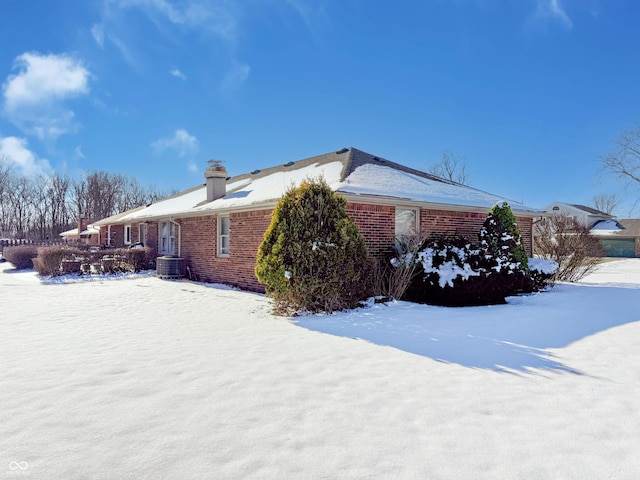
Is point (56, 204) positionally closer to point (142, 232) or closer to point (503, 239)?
point (142, 232)

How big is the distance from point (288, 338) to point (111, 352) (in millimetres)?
2288

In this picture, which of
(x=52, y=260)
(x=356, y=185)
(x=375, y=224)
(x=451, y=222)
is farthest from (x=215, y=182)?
(x=451, y=222)

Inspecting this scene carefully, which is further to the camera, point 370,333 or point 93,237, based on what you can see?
point 93,237

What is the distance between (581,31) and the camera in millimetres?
11625

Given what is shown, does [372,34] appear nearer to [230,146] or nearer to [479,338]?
[479,338]

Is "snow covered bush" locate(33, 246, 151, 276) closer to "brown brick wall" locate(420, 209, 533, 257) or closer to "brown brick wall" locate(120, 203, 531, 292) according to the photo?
"brown brick wall" locate(120, 203, 531, 292)

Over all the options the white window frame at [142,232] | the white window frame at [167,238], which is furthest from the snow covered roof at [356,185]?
the white window frame at [142,232]

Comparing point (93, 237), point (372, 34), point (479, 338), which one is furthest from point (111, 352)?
point (93, 237)

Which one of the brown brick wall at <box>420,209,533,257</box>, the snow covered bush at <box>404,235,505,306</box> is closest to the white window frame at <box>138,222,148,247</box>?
the brown brick wall at <box>420,209,533,257</box>

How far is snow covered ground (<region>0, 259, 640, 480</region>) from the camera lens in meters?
2.52

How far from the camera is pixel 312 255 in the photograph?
758cm

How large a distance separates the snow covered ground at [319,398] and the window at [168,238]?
370 inches

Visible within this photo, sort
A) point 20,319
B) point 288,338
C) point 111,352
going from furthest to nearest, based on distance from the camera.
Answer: point 20,319, point 288,338, point 111,352

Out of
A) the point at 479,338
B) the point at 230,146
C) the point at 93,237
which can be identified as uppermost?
the point at 230,146
